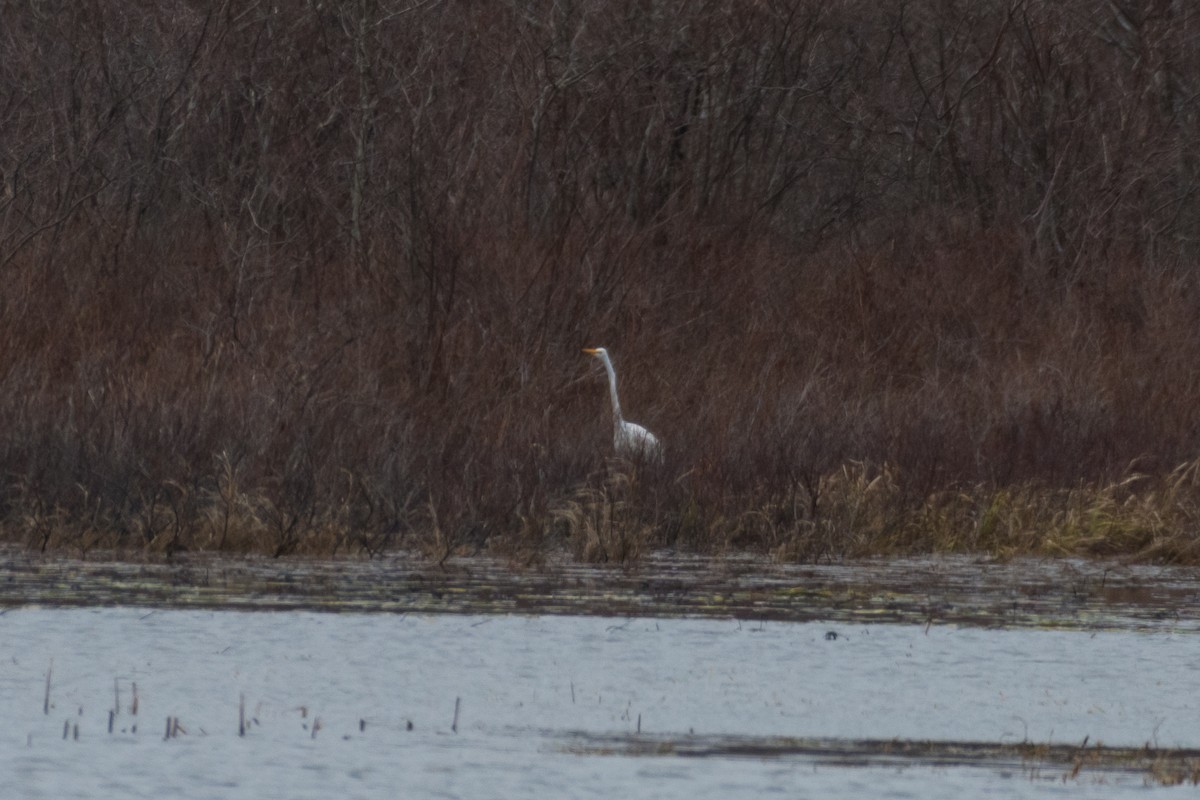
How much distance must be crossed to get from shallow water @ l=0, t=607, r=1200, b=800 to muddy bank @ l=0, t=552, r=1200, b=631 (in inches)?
12.2

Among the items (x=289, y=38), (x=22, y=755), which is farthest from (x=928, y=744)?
(x=289, y=38)

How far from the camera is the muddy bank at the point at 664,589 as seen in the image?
973cm

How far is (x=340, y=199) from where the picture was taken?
19859 mm

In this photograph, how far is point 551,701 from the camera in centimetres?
771

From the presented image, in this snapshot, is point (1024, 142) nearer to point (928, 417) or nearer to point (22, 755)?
point (928, 417)

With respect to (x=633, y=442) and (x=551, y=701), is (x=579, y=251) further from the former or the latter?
(x=551, y=701)

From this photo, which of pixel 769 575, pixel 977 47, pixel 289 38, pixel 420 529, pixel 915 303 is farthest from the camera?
pixel 977 47

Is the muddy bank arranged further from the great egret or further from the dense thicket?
the great egret

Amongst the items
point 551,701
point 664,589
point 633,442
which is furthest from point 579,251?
point 551,701

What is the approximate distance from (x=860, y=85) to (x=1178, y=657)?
48.1 feet

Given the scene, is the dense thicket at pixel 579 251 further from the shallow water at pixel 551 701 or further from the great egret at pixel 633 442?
the shallow water at pixel 551 701

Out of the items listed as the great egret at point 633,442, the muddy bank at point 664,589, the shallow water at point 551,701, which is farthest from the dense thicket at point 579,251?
the shallow water at point 551,701

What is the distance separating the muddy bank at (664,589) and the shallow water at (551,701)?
1.02 ft

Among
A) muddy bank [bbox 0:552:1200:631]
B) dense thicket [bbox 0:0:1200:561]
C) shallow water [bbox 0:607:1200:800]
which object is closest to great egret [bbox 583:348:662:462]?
dense thicket [bbox 0:0:1200:561]
